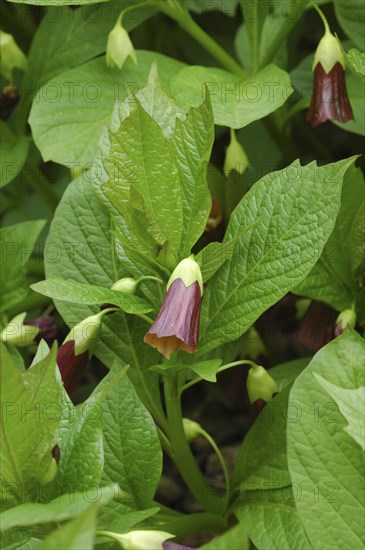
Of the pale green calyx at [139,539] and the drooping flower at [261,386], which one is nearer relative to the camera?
the pale green calyx at [139,539]

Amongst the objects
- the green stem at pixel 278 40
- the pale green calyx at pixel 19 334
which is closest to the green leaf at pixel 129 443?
the pale green calyx at pixel 19 334

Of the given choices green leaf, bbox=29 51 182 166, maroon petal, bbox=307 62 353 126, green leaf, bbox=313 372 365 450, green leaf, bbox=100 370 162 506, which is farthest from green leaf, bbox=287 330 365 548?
green leaf, bbox=29 51 182 166

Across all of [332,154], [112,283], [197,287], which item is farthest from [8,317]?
[332,154]

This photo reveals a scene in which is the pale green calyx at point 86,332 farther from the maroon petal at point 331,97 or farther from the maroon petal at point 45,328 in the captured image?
the maroon petal at point 331,97

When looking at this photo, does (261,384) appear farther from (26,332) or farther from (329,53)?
(329,53)

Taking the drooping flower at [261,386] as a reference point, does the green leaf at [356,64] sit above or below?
above

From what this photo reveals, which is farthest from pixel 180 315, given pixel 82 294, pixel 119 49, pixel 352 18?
pixel 352 18
